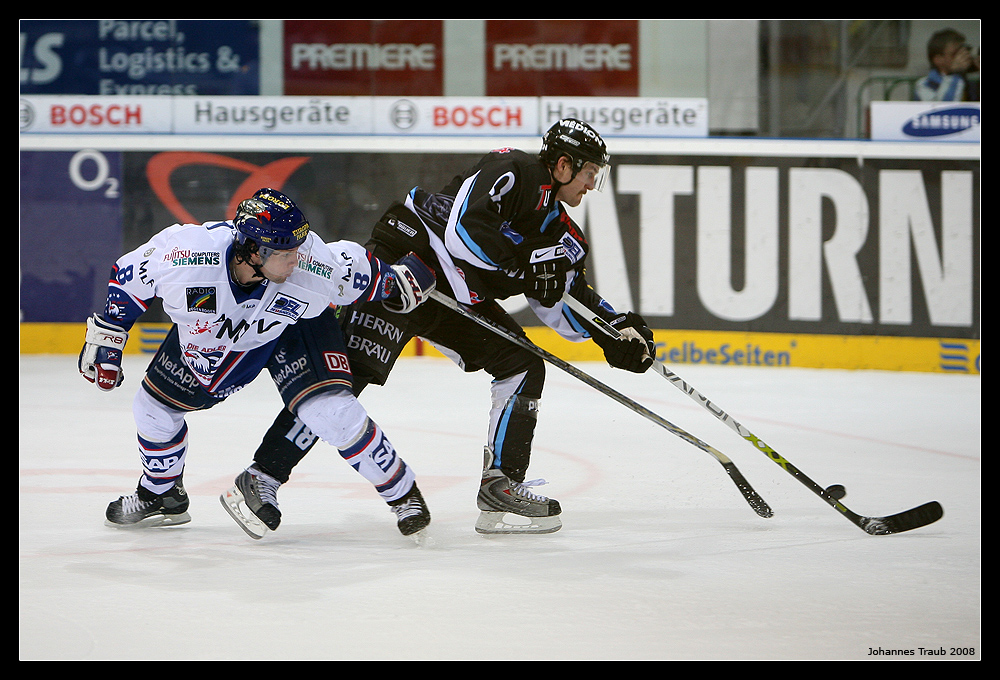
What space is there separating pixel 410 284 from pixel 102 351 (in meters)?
0.91

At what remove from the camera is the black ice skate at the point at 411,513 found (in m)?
3.10

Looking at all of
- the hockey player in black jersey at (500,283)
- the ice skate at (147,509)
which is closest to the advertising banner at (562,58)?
the hockey player in black jersey at (500,283)

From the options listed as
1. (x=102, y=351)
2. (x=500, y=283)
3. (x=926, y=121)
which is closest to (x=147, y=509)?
(x=102, y=351)

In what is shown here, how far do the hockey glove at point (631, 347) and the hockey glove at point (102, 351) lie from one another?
148 centimetres

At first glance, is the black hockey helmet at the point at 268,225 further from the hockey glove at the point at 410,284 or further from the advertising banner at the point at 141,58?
the advertising banner at the point at 141,58

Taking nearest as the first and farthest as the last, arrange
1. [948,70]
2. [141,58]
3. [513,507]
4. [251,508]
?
1. [251,508]
2. [513,507]
3. [948,70]
4. [141,58]

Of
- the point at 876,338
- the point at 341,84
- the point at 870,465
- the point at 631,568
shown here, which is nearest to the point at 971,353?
the point at 876,338

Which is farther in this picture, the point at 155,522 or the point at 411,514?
the point at 155,522

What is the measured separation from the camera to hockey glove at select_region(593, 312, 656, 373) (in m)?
3.47

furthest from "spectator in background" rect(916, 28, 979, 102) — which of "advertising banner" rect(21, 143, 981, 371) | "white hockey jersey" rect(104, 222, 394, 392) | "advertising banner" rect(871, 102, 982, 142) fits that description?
"white hockey jersey" rect(104, 222, 394, 392)

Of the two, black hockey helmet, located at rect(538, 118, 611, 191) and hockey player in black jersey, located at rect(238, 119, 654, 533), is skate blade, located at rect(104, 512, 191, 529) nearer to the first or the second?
hockey player in black jersey, located at rect(238, 119, 654, 533)

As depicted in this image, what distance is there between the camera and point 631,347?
3.47 meters

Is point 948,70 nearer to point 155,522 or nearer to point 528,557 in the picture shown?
point 528,557

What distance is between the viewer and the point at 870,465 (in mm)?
4500
